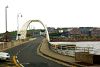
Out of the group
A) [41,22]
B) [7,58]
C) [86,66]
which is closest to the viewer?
[86,66]

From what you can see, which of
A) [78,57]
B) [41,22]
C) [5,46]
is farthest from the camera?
[41,22]

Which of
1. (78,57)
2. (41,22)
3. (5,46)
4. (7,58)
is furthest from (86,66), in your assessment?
(41,22)

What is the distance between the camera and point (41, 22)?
181625 millimetres

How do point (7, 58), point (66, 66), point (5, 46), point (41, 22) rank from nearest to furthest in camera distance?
point (66, 66) → point (7, 58) → point (5, 46) → point (41, 22)

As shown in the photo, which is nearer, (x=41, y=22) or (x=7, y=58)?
(x=7, y=58)

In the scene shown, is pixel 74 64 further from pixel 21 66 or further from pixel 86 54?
pixel 21 66

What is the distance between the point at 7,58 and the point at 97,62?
11.9m

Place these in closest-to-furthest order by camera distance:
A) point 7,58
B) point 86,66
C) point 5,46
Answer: point 86,66 → point 7,58 → point 5,46

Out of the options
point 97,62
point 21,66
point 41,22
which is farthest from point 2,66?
point 41,22

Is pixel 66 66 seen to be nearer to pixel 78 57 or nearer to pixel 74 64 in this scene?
pixel 74 64

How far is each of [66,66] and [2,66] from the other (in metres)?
6.22

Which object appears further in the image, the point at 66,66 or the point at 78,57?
the point at 78,57

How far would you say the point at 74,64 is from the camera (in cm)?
3066

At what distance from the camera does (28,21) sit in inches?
7510
